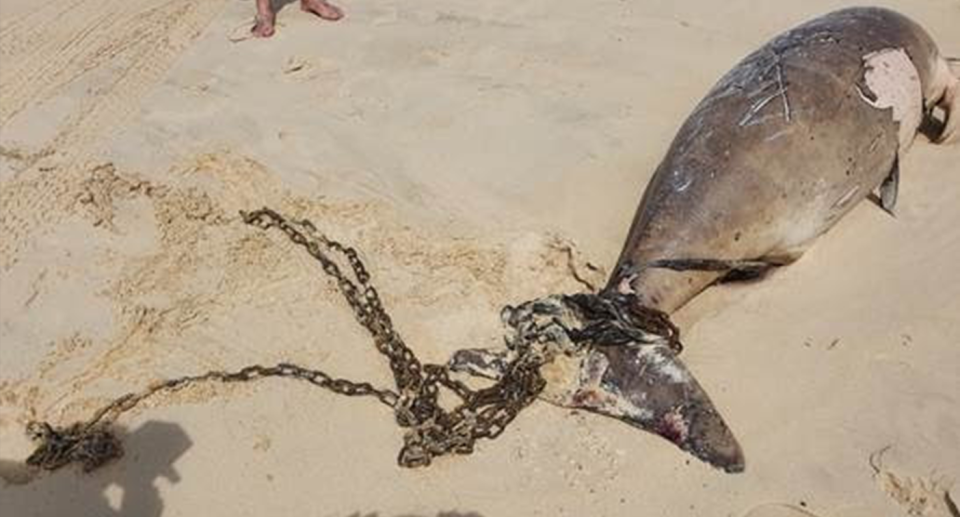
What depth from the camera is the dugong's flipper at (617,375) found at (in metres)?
3.41

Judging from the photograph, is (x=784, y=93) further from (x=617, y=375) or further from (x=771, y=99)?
(x=617, y=375)

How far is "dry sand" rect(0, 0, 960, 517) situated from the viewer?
3.46 metres

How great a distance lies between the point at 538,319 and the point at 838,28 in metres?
2.14

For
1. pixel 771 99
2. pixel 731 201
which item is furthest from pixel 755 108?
pixel 731 201

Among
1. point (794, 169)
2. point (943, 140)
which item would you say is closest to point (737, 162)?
point (794, 169)

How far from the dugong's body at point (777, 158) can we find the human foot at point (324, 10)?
286cm

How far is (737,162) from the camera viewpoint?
13.3 ft

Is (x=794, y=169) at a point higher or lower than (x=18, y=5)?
higher

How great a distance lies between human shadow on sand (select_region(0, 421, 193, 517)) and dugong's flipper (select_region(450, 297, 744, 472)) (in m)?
1.19

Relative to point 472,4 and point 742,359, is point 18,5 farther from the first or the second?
point 742,359

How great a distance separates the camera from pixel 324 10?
20.8 ft

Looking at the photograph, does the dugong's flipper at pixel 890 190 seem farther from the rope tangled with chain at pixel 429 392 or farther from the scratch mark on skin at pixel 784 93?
the rope tangled with chain at pixel 429 392

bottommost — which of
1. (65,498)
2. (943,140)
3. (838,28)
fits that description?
(65,498)

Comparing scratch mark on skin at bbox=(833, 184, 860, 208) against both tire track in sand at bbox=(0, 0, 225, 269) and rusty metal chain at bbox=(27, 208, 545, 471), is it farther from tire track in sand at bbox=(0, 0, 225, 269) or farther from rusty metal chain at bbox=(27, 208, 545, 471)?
tire track in sand at bbox=(0, 0, 225, 269)
